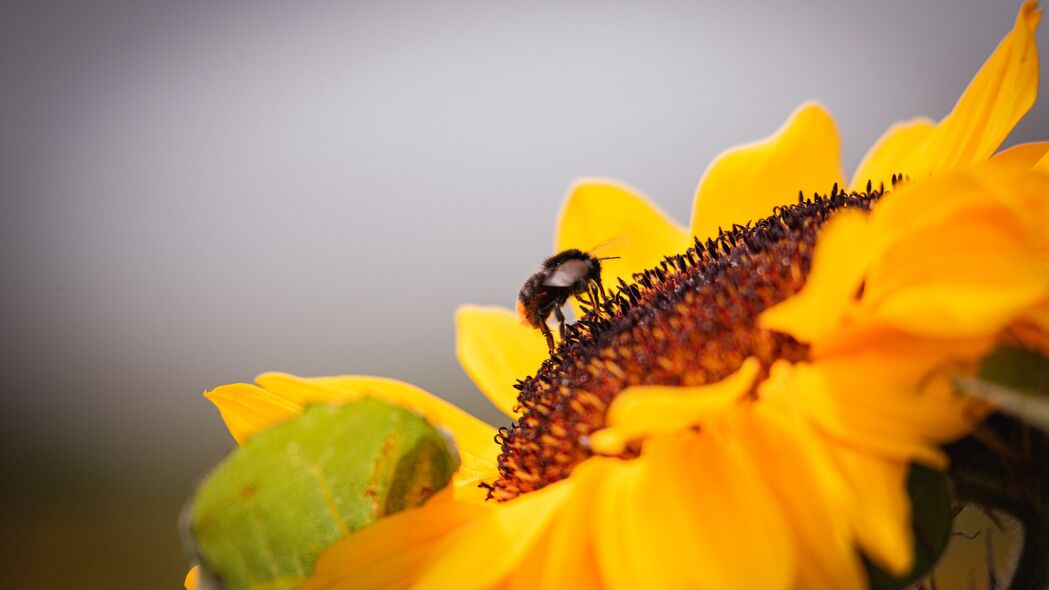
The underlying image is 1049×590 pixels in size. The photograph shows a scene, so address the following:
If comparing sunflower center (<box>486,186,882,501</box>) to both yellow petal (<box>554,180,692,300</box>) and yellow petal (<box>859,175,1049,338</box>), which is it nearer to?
yellow petal (<box>859,175,1049,338</box>)

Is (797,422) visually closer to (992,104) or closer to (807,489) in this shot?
(807,489)

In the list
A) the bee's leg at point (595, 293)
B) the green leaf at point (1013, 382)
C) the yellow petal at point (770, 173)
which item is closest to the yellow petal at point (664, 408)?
the green leaf at point (1013, 382)

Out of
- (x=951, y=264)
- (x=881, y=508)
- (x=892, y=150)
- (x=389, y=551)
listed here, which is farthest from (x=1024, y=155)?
(x=389, y=551)

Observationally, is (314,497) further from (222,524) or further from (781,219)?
(781,219)

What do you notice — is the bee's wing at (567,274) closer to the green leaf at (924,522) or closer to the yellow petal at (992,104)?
the yellow petal at (992,104)

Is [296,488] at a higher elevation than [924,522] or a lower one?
higher

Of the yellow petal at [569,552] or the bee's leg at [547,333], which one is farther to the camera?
the bee's leg at [547,333]

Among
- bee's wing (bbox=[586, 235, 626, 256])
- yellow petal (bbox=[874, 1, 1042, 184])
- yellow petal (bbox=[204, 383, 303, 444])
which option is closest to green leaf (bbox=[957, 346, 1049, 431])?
yellow petal (bbox=[874, 1, 1042, 184])
